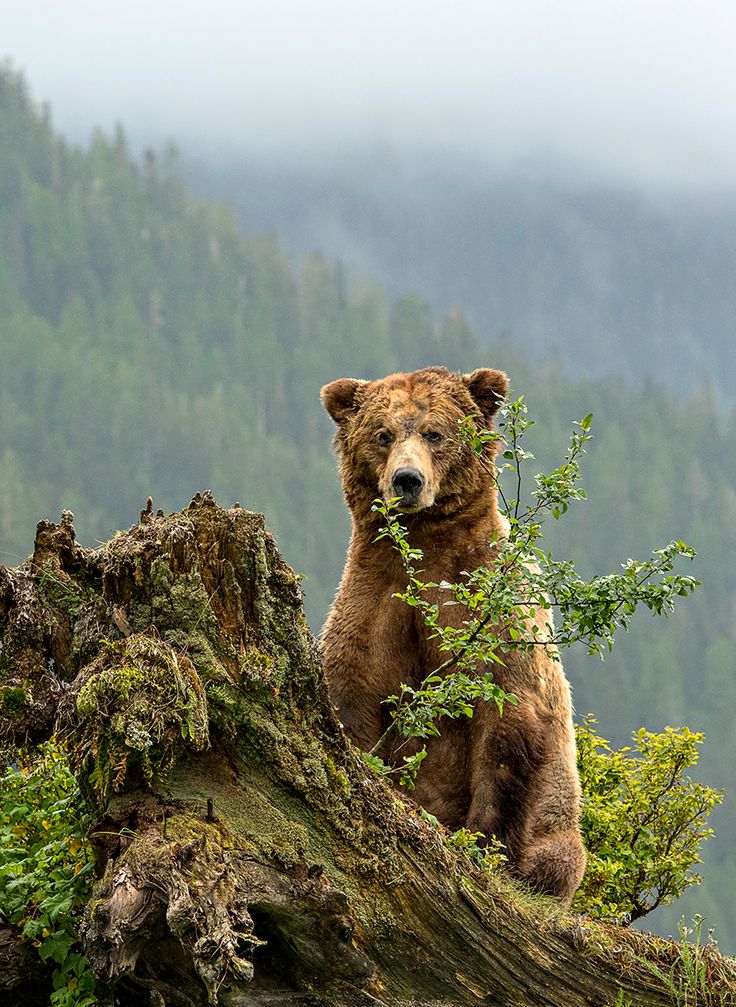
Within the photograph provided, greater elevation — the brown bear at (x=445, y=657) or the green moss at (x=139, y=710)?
the brown bear at (x=445, y=657)

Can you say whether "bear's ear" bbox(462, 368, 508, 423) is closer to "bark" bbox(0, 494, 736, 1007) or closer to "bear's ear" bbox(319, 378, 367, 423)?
"bear's ear" bbox(319, 378, 367, 423)

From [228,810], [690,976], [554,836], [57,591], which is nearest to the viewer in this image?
[228,810]

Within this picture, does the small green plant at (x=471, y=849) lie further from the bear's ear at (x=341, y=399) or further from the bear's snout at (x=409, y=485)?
the bear's ear at (x=341, y=399)

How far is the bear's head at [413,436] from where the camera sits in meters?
7.96

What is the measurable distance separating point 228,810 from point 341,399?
13.8ft

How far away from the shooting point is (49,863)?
5453mm

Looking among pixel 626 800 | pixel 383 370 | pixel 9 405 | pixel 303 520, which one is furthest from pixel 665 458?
pixel 626 800

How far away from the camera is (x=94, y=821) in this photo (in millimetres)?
5035

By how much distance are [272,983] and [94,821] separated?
31.4 inches

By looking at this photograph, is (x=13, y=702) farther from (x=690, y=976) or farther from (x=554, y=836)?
(x=554, y=836)

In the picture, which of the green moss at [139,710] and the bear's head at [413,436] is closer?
the green moss at [139,710]

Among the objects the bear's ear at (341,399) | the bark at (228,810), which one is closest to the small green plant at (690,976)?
the bark at (228,810)

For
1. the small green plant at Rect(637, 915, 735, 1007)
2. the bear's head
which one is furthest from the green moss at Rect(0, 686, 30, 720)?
the bear's head

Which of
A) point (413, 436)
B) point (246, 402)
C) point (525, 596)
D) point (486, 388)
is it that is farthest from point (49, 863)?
point (246, 402)
